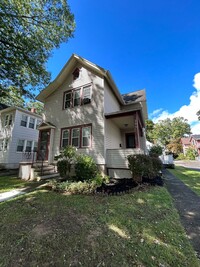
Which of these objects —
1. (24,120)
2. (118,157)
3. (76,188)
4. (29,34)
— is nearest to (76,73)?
(29,34)

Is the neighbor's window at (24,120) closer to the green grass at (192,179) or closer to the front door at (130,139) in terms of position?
the front door at (130,139)

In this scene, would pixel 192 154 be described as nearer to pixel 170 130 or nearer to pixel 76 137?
pixel 170 130

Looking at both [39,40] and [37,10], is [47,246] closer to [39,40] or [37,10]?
[39,40]

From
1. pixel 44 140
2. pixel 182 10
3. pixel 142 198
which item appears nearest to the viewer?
pixel 142 198

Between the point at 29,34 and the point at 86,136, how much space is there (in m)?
10.4

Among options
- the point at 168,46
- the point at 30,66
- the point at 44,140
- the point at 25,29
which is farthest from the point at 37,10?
the point at 168,46

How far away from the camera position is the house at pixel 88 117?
8523 millimetres

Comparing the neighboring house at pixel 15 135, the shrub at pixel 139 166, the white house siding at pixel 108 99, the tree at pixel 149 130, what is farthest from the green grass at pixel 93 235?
the tree at pixel 149 130

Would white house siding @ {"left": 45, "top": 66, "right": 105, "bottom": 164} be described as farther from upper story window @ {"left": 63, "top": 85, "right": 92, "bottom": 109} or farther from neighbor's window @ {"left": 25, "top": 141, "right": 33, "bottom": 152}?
neighbor's window @ {"left": 25, "top": 141, "right": 33, "bottom": 152}

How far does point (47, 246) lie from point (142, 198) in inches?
146

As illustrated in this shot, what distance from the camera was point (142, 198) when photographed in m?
5.03

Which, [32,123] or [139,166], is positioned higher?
[32,123]

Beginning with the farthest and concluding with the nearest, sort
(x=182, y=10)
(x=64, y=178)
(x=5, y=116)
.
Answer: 1. (x=5, y=116)
2. (x=182, y=10)
3. (x=64, y=178)

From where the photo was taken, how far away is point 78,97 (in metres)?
10.7
